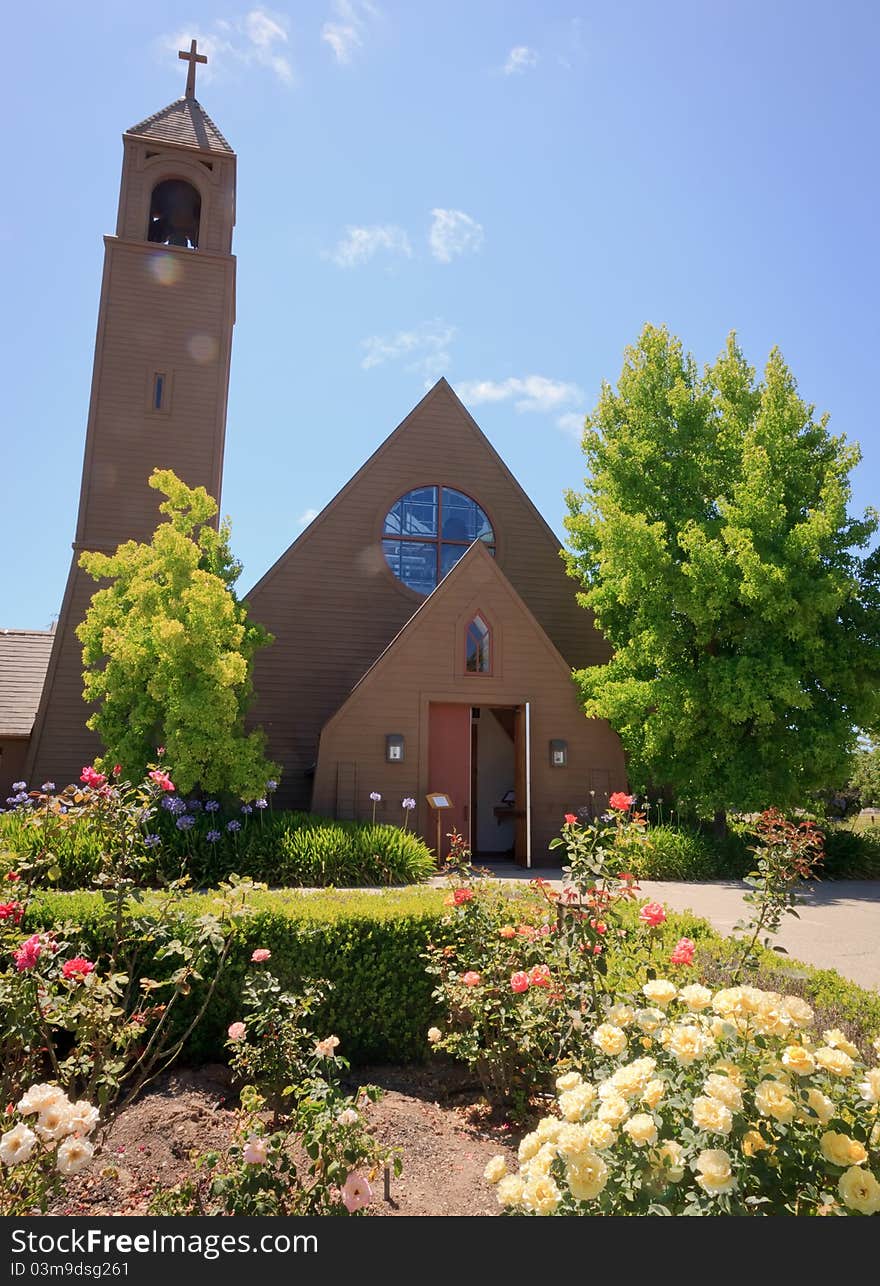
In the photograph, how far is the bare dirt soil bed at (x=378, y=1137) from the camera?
139 inches

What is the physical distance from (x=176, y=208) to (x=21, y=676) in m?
12.0

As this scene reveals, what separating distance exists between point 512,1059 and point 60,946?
8.39ft

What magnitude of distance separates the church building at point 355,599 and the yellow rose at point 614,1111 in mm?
10689

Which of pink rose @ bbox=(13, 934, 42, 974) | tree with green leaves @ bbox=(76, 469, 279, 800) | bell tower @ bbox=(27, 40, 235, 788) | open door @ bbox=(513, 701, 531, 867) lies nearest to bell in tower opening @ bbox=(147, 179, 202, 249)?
bell tower @ bbox=(27, 40, 235, 788)

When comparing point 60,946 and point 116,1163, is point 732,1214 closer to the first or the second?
point 116,1163

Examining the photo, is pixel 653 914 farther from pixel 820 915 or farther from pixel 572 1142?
pixel 820 915

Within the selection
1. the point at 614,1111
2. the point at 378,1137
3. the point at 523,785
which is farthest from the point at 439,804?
the point at 614,1111

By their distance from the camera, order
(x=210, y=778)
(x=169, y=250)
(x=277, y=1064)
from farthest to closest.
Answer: (x=169, y=250) → (x=210, y=778) → (x=277, y=1064)

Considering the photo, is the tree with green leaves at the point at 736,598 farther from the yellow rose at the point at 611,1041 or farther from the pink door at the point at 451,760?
the yellow rose at the point at 611,1041

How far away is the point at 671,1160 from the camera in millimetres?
2312

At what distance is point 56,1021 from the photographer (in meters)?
3.69

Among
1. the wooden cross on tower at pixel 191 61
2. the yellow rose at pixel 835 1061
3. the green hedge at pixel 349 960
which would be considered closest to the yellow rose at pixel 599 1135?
the yellow rose at pixel 835 1061

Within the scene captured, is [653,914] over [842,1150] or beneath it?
over

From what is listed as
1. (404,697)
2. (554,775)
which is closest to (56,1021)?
(404,697)
